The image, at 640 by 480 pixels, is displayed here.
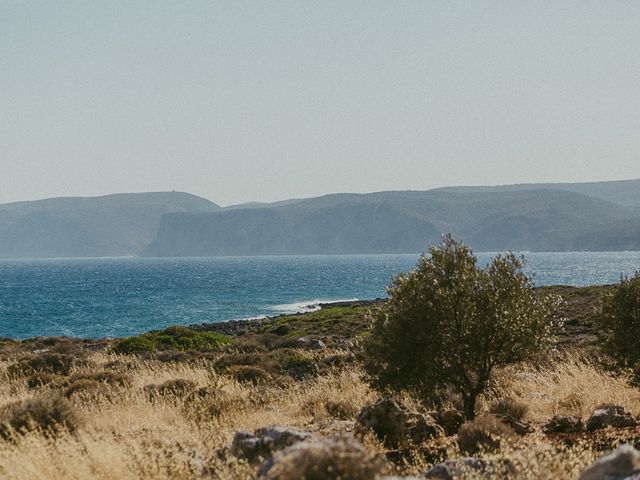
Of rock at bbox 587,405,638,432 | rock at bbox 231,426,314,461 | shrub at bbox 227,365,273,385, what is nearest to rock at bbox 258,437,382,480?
rock at bbox 231,426,314,461

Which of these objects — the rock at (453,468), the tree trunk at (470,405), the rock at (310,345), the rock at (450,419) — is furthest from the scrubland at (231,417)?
the rock at (310,345)

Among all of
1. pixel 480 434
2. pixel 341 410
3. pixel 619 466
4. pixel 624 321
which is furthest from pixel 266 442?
pixel 624 321

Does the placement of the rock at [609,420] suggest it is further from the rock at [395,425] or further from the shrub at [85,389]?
the shrub at [85,389]

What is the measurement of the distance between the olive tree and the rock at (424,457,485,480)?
4.12 m

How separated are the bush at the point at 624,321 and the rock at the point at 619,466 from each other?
821cm

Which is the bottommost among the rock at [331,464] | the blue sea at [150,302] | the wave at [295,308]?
the wave at [295,308]

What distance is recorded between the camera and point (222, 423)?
13336mm

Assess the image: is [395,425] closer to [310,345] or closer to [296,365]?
[296,365]

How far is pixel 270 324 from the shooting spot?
74500mm

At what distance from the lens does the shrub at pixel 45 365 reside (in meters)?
25.9

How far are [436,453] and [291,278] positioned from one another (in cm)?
18232

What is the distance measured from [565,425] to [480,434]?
2567 mm

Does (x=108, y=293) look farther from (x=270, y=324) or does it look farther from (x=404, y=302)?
(x=404, y=302)

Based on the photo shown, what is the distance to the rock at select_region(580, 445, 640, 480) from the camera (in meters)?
5.99
